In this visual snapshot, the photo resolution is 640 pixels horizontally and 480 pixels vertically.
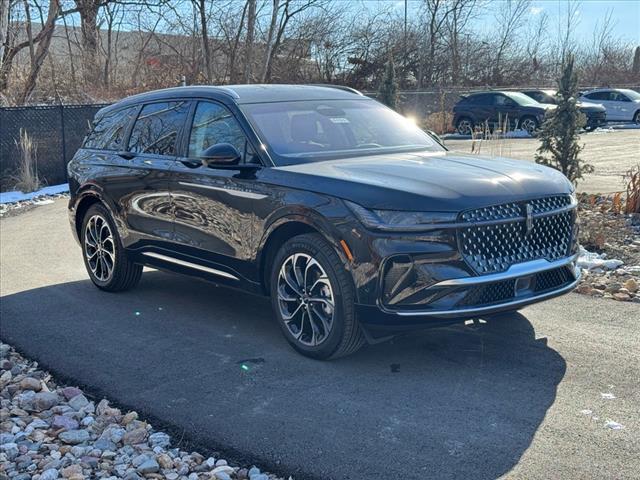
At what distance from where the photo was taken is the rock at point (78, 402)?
4.59 metres

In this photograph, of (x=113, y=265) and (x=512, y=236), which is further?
(x=113, y=265)

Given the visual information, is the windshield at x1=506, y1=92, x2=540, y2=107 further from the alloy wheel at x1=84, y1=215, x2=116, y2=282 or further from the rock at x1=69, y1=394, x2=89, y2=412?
the rock at x1=69, y1=394, x2=89, y2=412

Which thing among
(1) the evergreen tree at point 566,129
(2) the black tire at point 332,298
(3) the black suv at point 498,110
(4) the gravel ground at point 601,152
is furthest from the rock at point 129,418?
(3) the black suv at point 498,110

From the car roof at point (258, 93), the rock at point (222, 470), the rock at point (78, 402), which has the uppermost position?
the car roof at point (258, 93)

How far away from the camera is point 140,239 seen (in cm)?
661

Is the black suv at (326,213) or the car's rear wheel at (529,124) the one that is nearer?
the black suv at (326,213)

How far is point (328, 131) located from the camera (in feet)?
19.4

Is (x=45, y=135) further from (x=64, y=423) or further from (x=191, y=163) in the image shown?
(x=64, y=423)

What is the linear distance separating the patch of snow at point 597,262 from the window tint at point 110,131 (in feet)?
15.3

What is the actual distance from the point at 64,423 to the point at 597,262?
18.2 ft

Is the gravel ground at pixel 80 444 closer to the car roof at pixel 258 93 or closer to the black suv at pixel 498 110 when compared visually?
the car roof at pixel 258 93

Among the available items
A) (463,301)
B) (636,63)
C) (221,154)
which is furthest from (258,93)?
(636,63)

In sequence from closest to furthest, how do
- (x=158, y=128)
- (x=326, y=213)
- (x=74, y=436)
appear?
(x=74, y=436) < (x=326, y=213) < (x=158, y=128)

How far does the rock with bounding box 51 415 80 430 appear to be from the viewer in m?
4.35
